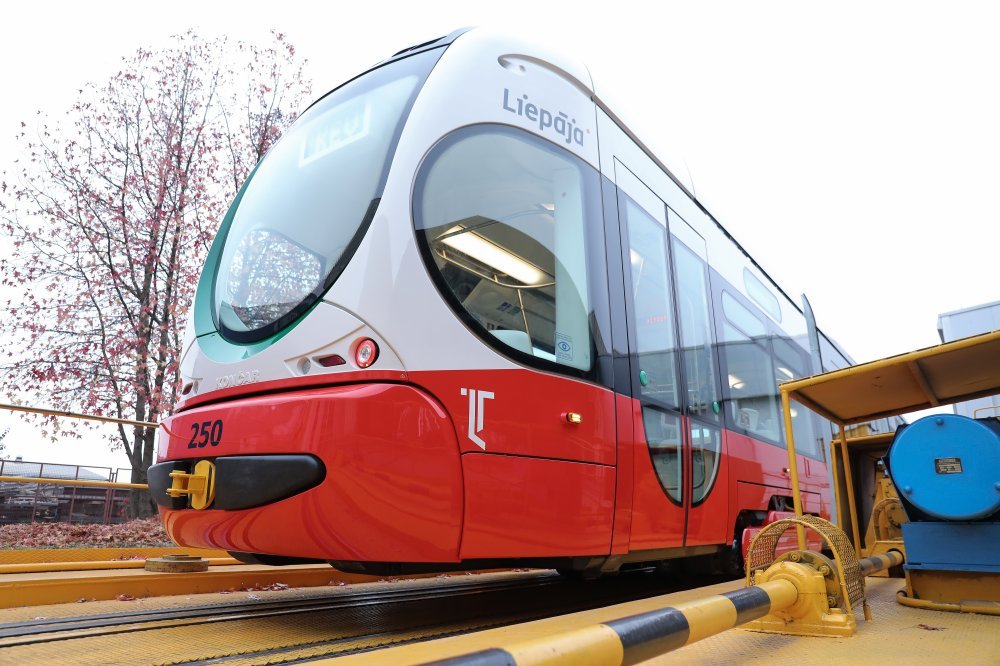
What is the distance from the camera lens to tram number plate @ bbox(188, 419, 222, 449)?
2.89 meters

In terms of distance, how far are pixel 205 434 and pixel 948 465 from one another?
352 centimetres

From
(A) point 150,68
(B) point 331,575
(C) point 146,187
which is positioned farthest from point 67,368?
(B) point 331,575

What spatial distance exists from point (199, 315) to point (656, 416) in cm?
266

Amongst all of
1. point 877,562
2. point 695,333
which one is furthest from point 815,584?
point 695,333

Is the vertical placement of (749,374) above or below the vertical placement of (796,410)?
above

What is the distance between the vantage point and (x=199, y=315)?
3.58 metres

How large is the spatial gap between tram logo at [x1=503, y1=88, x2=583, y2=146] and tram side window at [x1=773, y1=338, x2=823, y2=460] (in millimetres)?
3887

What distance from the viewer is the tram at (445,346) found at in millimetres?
2631

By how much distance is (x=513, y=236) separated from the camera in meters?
3.35

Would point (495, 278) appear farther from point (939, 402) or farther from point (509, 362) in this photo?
point (939, 402)

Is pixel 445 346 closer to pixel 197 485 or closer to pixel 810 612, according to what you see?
pixel 197 485

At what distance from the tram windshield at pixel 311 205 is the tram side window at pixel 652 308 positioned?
162 cm

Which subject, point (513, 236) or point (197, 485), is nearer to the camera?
point (197, 485)

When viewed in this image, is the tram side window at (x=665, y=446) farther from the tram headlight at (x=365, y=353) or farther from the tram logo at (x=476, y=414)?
the tram headlight at (x=365, y=353)
